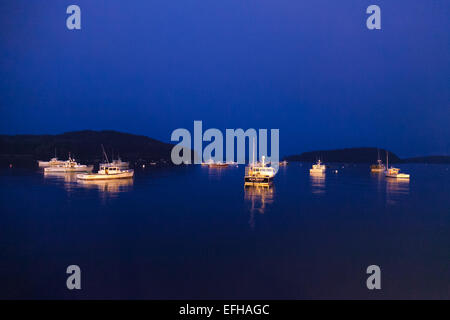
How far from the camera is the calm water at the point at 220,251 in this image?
13789 mm

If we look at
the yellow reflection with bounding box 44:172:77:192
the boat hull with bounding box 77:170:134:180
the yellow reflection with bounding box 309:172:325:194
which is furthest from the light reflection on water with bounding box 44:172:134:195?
the yellow reflection with bounding box 309:172:325:194

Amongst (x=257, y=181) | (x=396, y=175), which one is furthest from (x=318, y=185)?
(x=396, y=175)

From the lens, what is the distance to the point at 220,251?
19031mm

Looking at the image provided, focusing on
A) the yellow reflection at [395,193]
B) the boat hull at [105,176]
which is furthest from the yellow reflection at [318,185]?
the boat hull at [105,176]

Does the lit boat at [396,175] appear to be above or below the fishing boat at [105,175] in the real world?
below

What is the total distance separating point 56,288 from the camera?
13.5 m

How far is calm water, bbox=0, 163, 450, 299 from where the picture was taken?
13789mm

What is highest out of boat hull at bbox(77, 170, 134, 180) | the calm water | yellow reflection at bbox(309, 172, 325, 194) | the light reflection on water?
boat hull at bbox(77, 170, 134, 180)

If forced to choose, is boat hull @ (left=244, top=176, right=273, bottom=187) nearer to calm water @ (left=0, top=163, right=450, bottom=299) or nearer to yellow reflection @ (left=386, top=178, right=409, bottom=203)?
yellow reflection @ (left=386, top=178, right=409, bottom=203)

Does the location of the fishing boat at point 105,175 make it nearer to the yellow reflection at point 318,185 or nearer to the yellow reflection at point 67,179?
the yellow reflection at point 67,179

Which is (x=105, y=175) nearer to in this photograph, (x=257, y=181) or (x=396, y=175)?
(x=257, y=181)

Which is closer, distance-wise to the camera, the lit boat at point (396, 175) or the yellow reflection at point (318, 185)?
the yellow reflection at point (318, 185)
